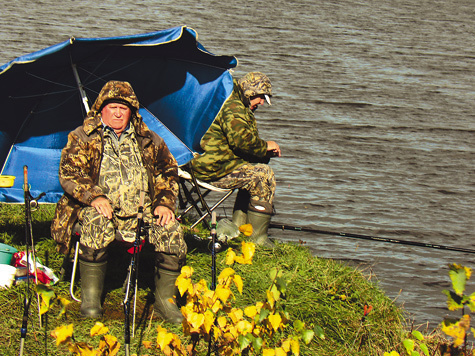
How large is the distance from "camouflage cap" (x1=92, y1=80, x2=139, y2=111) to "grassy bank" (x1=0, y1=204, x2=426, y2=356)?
150 cm

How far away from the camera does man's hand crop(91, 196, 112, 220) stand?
486 centimetres

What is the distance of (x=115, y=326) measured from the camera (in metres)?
4.89

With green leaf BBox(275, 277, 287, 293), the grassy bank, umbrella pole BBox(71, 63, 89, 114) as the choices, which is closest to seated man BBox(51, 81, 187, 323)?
the grassy bank

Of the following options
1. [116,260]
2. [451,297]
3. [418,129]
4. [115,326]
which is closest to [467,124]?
[418,129]

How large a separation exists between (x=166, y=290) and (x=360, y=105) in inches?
447

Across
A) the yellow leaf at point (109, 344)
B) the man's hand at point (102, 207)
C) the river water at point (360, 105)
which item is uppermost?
the yellow leaf at point (109, 344)

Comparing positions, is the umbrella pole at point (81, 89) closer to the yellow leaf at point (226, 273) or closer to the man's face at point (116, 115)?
the man's face at point (116, 115)

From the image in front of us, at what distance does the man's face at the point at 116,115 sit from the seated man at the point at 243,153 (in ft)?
5.11

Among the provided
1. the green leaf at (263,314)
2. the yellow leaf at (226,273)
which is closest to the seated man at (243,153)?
the yellow leaf at (226,273)

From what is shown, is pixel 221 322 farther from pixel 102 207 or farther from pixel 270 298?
pixel 102 207

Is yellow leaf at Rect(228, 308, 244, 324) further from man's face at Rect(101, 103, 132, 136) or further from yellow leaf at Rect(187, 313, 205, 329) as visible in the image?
man's face at Rect(101, 103, 132, 136)

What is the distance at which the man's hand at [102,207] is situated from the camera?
191 inches

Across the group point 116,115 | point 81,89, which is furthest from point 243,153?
point 116,115

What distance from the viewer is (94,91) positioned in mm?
5973
